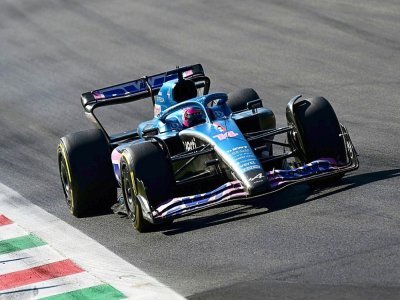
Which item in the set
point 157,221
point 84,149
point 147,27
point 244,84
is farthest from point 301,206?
point 147,27

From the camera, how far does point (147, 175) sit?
11.9 meters

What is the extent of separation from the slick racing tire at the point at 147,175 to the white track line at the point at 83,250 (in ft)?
2.22

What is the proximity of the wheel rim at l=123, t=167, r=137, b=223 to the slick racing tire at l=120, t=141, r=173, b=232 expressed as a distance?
5 cm

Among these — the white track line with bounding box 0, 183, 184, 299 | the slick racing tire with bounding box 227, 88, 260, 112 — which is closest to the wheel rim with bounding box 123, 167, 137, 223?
the white track line with bounding box 0, 183, 184, 299

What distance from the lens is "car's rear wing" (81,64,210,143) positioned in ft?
46.6

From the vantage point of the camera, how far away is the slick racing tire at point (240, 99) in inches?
575

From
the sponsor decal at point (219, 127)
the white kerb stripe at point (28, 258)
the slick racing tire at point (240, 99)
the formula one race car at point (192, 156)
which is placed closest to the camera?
the white kerb stripe at point (28, 258)

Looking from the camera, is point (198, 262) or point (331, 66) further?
point (331, 66)

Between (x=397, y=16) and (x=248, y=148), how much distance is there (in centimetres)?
1287

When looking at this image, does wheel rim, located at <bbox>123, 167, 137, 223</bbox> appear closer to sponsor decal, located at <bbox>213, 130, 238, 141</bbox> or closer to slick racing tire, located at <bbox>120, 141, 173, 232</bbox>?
slick racing tire, located at <bbox>120, 141, 173, 232</bbox>

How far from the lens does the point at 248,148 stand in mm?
12188

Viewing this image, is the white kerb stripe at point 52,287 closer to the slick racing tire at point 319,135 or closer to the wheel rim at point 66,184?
the wheel rim at point 66,184

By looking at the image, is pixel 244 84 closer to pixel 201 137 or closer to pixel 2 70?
pixel 2 70

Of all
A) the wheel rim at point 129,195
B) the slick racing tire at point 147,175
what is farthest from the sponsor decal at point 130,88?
the slick racing tire at point 147,175
